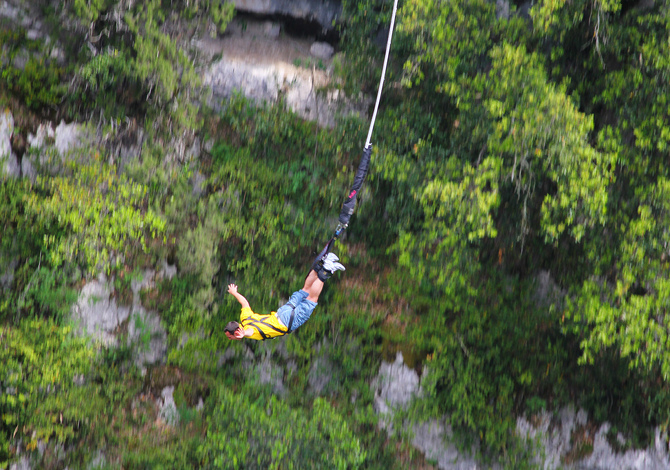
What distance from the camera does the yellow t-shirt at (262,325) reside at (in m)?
7.57

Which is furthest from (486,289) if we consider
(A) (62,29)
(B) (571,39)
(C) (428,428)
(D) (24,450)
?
(A) (62,29)

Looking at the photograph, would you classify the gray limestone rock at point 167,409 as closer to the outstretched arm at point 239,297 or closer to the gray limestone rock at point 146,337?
the gray limestone rock at point 146,337

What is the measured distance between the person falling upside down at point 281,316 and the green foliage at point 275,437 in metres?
1.70

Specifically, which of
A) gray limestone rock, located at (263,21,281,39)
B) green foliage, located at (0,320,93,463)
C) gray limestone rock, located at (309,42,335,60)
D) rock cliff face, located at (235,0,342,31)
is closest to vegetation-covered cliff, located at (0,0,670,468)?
green foliage, located at (0,320,93,463)

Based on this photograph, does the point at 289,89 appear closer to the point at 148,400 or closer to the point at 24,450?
the point at 148,400

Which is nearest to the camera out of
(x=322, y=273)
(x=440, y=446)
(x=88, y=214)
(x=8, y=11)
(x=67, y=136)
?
(x=88, y=214)

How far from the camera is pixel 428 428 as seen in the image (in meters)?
9.03

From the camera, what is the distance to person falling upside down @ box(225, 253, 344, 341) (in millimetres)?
7527

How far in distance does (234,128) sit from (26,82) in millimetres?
3830

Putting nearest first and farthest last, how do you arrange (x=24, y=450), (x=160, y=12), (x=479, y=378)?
1. (x=24, y=450)
2. (x=160, y=12)
3. (x=479, y=378)

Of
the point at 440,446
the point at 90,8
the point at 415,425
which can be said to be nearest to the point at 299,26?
the point at 90,8

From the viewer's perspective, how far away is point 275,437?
25.9 ft

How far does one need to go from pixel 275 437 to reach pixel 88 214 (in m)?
5.05

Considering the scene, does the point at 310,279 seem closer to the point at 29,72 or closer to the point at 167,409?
the point at 167,409
